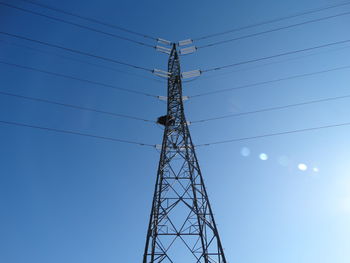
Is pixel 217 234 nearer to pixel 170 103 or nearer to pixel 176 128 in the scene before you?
pixel 176 128

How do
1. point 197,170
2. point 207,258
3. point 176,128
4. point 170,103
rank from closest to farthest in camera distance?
1. point 207,258
2. point 197,170
3. point 176,128
4. point 170,103

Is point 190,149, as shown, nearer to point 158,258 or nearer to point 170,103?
point 170,103

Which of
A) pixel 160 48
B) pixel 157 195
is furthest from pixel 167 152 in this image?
pixel 160 48

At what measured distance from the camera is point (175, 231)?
14.4 m

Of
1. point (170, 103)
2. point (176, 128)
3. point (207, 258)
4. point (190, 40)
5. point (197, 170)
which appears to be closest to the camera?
point (207, 258)

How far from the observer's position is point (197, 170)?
51.0ft

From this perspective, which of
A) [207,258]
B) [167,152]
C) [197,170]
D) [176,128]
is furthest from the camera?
[176,128]

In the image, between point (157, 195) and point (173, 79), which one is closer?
point (157, 195)

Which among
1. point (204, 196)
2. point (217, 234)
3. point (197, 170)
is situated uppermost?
point (197, 170)

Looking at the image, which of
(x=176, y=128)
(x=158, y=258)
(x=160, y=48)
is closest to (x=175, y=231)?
(x=158, y=258)

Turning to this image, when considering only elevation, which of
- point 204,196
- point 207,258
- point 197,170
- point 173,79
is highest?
point 173,79

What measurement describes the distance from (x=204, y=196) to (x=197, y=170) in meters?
1.52

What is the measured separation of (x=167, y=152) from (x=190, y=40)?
10092mm

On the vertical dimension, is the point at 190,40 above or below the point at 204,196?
above
